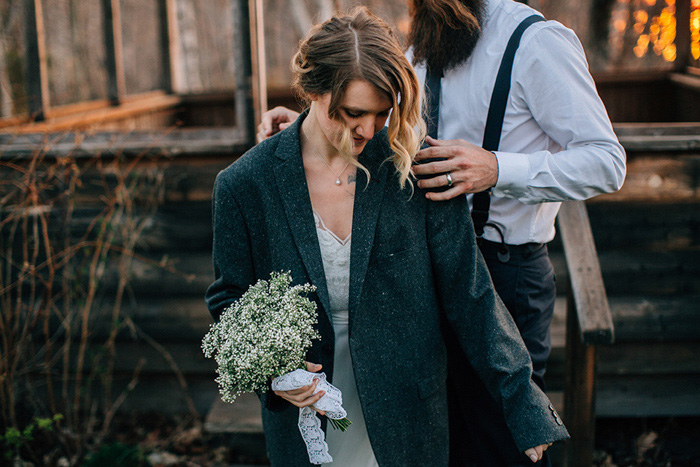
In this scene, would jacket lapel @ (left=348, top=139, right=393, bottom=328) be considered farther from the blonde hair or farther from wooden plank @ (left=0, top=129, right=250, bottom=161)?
wooden plank @ (left=0, top=129, right=250, bottom=161)

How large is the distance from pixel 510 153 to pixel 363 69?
0.56 metres

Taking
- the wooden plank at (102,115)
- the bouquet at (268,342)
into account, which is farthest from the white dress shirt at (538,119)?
the wooden plank at (102,115)

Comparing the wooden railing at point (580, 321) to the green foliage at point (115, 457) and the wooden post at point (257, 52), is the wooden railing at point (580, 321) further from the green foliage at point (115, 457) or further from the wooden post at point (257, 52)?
the green foliage at point (115, 457)

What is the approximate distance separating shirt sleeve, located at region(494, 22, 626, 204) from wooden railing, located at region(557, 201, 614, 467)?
0.75 m

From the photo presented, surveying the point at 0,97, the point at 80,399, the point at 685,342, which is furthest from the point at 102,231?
the point at 0,97

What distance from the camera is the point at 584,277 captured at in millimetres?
2490

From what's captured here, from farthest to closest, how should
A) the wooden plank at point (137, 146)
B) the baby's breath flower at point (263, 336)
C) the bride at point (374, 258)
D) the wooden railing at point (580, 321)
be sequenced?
1. the wooden plank at point (137, 146)
2. the wooden railing at point (580, 321)
3. the bride at point (374, 258)
4. the baby's breath flower at point (263, 336)

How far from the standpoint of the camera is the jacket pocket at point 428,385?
1.74m

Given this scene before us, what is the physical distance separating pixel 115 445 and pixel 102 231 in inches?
49.4

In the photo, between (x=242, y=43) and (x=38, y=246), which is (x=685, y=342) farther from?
(x=38, y=246)

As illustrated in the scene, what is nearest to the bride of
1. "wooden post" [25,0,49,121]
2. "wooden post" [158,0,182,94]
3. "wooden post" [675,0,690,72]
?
"wooden post" [25,0,49,121]

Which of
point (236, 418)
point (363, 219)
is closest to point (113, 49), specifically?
point (236, 418)

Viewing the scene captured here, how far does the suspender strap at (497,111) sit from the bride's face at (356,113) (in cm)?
43

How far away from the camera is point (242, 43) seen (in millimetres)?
3414
